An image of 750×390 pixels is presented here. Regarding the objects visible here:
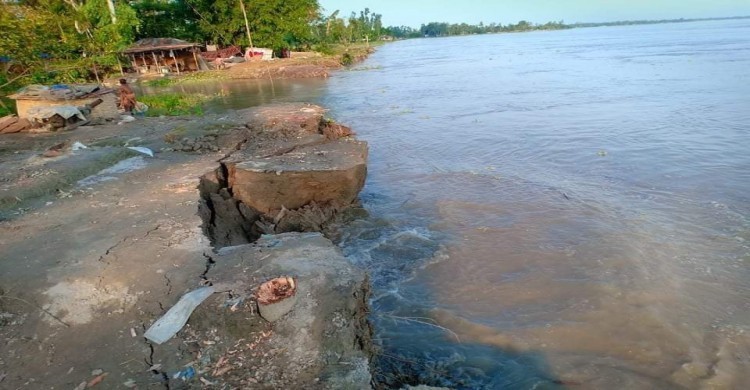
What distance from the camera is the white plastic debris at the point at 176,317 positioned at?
303cm

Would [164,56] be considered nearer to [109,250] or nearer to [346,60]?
[346,60]

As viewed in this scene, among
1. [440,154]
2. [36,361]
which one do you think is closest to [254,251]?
[36,361]

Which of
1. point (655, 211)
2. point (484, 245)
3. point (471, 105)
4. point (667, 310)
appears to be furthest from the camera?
point (471, 105)

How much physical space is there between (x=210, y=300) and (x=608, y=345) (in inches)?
132

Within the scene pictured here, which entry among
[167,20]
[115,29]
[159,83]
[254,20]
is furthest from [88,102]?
[167,20]

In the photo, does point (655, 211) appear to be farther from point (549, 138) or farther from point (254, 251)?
point (254, 251)

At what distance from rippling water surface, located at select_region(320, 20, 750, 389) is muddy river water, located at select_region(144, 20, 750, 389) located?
0.02m

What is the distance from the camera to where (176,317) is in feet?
10.3

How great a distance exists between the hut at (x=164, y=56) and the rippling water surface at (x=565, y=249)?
2319 centimetres

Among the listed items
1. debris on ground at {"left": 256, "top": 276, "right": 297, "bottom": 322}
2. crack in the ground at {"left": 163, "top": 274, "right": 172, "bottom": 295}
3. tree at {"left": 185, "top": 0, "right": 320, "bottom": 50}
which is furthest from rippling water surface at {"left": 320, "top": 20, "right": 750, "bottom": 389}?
tree at {"left": 185, "top": 0, "right": 320, "bottom": 50}

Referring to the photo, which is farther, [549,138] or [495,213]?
[549,138]

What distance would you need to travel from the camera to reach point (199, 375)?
2.72 m

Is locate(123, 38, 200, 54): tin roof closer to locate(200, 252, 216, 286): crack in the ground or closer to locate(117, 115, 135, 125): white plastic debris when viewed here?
locate(117, 115, 135, 125): white plastic debris

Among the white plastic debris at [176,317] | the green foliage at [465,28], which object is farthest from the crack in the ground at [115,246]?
the green foliage at [465,28]
